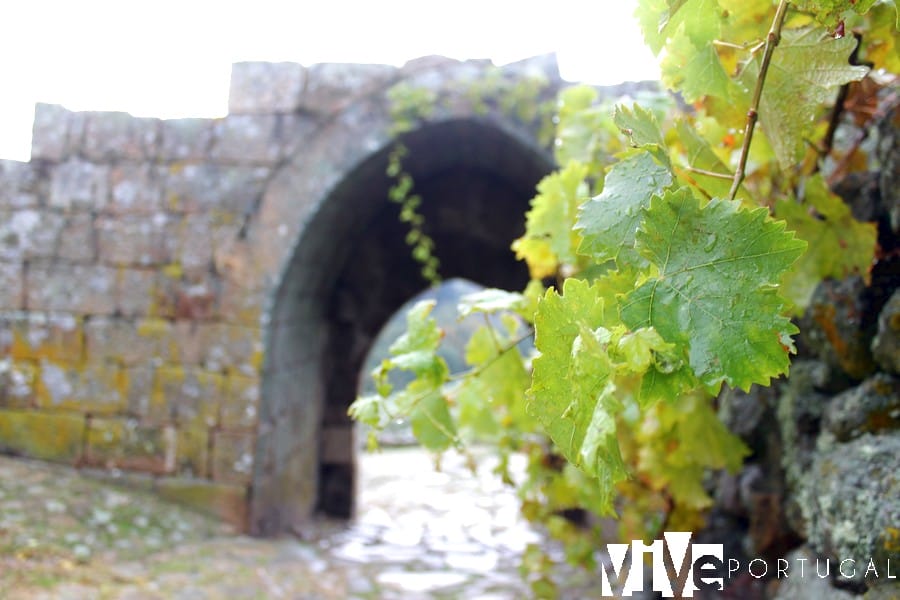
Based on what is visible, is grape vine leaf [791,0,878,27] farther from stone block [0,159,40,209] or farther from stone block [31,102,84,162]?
stone block [0,159,40,209]

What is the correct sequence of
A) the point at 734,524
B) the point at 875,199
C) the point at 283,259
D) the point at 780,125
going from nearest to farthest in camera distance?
the point at 780,125, the point at 875,199, the point at 734,524, the point at 283,259

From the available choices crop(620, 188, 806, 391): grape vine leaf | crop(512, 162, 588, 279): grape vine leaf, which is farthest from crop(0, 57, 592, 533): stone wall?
crop(620, 188, 806, 391): grape vine leaf

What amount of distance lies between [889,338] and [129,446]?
3329mm

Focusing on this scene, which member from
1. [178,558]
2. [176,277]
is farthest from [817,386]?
[176,277]

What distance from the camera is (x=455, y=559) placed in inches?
145

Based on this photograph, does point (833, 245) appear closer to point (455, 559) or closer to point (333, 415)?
point (455, 559)

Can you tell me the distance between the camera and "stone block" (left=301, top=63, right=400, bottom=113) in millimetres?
3449

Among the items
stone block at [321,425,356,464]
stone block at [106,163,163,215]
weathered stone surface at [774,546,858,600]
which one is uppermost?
stone block at [106,163,163,215]

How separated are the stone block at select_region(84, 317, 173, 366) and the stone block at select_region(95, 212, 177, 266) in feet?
1.03

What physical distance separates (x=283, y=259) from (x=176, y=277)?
0.56 m

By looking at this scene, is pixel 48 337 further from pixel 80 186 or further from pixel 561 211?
pixel 561 211

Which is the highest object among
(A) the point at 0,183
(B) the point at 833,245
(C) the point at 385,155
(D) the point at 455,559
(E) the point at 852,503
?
(C) the point at 385,155

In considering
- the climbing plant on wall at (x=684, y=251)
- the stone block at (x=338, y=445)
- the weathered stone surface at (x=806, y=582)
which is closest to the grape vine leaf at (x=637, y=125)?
the climbing plant on wall at (x=684, y=251)

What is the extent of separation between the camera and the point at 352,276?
4766mm
